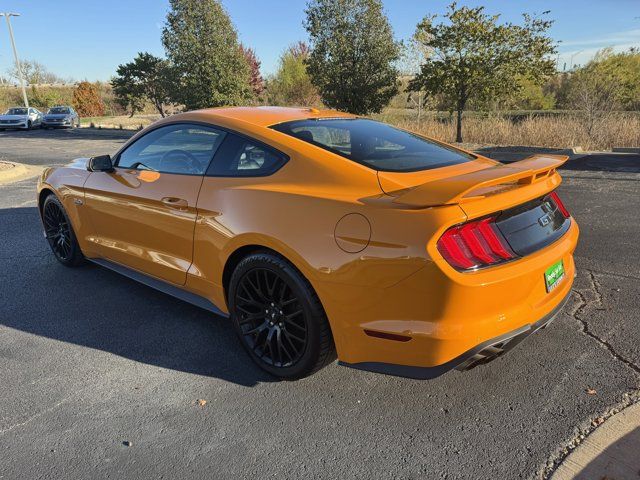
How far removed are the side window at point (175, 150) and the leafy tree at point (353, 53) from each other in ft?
48.5

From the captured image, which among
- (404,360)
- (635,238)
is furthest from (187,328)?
(635,238)

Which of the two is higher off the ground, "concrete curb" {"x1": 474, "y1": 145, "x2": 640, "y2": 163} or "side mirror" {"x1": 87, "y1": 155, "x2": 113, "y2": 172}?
"side mirror" {"x1": 87, "y1": 155, "x2": 113, "y2": 172}

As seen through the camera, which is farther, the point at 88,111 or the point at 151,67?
the point at 88,111

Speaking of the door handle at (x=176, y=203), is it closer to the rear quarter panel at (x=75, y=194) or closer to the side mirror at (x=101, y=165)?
the side mirror at (x=101, y=165)

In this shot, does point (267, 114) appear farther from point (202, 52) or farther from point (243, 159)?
point (202, 52)

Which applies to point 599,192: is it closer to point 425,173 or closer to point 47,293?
point 425,173

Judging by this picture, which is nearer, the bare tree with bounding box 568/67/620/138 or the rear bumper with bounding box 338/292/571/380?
the rear bumper with bounding box 338/292/571/380

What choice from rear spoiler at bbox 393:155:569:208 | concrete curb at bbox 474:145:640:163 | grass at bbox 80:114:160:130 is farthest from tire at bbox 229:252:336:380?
grass at bbox 80:114:160:130

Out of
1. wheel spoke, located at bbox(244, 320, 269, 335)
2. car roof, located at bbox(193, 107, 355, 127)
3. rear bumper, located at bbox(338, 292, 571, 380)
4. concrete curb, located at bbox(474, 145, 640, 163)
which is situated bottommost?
concrete curb, located at bbox(474, 145, 640, 163)

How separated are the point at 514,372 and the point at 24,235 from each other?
230 inches

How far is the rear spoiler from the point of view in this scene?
2.14 meters

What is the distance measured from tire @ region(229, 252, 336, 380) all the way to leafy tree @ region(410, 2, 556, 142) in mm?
13369

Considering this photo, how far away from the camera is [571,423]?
95.7 inches

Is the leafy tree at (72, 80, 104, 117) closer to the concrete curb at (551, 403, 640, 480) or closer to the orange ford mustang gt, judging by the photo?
the orange ford mustang gt
